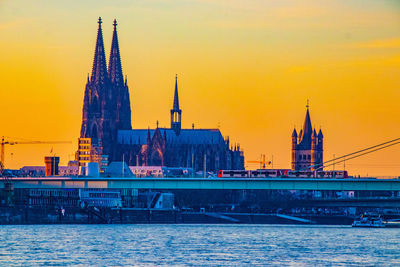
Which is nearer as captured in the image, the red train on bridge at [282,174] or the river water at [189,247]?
the river water at [189,247]

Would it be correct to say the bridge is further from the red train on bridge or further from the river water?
the river water

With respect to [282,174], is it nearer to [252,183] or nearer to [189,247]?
[252,183]

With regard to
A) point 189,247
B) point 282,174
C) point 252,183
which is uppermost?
point 282,174

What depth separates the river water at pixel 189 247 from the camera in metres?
102

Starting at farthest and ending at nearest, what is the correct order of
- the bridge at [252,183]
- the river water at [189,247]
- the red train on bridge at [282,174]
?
the red train on bridge at [282,174] < the bridge at [252,183] < the river water at [189,247]

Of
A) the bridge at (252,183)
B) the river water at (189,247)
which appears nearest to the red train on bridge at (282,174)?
the bridge at (252,183)

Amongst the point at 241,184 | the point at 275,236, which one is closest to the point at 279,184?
the point at 241,184

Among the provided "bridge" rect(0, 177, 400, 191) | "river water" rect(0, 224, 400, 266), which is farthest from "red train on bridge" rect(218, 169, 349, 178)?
"river water" rect(0, 224, 400, 266)

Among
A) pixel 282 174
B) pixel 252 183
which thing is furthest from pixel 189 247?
pixel 282 174

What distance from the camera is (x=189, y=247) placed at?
119 meters

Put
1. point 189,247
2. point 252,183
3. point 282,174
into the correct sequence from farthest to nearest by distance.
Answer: point 282,174 < point 252,183 < point 189,247

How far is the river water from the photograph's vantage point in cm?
10206

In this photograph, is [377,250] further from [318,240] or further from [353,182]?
[353,182]

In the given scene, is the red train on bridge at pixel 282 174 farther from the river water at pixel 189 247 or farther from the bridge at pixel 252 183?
the river water at pixel 189 247
